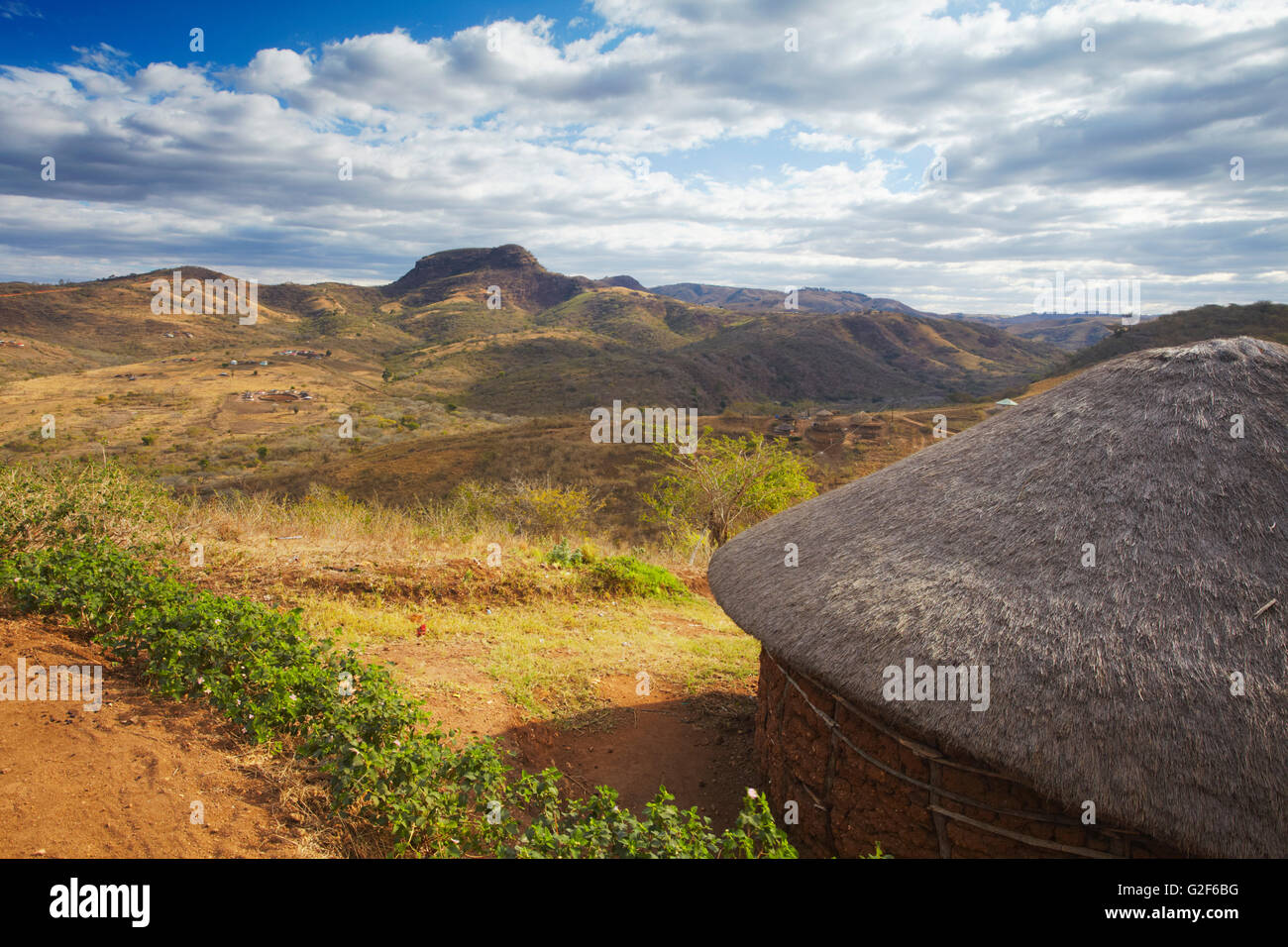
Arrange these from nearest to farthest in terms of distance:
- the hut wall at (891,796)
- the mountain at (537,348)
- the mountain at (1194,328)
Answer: the hut wall at (891,796)
the mountain at (1194,328)
the mountain at (537,348)

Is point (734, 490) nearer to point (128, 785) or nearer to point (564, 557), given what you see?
point (564, 557)

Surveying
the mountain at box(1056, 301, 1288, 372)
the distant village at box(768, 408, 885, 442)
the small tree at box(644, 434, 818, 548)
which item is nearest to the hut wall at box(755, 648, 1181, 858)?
the small tree at box(644, 434, 818, 548)

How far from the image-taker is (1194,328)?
4622 cm

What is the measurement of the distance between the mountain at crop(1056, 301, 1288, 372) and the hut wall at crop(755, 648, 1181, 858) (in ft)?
146

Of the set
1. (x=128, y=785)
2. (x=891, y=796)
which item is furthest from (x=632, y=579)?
(x=128, y=785)

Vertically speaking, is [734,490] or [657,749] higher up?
[734,490]

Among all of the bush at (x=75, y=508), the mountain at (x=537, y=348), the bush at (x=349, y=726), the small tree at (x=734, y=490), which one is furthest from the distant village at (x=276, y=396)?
the bush at (x=349, y=726)

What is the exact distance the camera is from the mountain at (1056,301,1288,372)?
1608 inches

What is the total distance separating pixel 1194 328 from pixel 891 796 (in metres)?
56.7

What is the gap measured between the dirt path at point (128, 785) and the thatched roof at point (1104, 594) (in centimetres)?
319

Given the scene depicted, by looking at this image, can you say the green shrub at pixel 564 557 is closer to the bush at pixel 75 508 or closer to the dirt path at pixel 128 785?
the bush at pixel 75 508

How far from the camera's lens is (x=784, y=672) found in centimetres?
506

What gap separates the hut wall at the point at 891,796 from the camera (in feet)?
11.7
